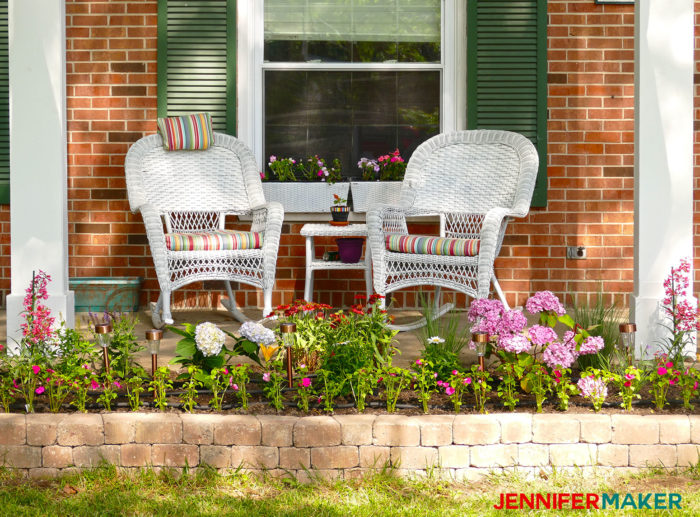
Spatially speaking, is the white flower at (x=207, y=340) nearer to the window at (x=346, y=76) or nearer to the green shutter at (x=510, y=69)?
the window at (x=346, y=76)

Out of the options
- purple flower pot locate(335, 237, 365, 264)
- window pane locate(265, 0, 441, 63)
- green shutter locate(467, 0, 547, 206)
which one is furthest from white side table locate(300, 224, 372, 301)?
window pane locate(265, 0, 441, 63)

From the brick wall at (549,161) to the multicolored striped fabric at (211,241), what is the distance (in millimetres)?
799

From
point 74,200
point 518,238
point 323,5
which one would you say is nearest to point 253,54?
point 323,5

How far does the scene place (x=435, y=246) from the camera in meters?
4.00

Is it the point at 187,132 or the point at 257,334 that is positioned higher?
the point at 187,132

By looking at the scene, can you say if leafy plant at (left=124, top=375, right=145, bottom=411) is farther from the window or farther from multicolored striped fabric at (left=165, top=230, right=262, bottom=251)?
the window

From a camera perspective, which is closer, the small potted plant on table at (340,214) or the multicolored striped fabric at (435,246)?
the multicolored striped fabric at (435,246)

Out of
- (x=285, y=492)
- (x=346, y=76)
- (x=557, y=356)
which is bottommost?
(x=285, y=492)

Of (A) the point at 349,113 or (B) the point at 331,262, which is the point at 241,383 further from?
(A) the point at 349,113

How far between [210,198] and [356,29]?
4.31 ft

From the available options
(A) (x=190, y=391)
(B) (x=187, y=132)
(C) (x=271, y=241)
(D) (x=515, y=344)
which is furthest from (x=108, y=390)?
(B) (x=187, y=132)

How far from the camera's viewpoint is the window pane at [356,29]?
5.10 meters

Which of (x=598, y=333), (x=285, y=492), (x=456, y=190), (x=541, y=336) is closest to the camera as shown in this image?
(x=285, y=492)

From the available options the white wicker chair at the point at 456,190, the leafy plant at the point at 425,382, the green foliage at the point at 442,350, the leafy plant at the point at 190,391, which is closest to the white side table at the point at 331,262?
the white wicker chair at the point at 456,190
